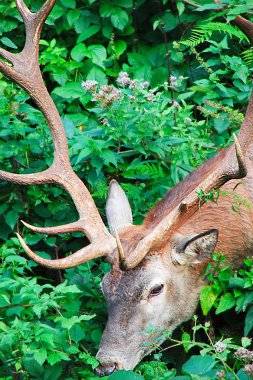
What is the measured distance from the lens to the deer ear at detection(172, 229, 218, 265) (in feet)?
19.9

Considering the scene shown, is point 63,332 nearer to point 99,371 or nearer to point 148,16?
point 99,371

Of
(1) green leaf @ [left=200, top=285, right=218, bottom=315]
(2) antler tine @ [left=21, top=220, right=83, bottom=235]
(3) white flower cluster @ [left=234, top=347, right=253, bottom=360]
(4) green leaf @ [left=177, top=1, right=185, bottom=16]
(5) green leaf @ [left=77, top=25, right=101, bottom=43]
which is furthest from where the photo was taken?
(5) green leaf @ [left=77, top=25, right=101, bottom=43]

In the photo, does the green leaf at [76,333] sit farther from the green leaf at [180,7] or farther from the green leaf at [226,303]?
the green leaf at [180,7]

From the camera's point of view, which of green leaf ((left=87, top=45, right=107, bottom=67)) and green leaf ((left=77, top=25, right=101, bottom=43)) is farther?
green leaf ((left=77, top=25, right=101, bottom=43))

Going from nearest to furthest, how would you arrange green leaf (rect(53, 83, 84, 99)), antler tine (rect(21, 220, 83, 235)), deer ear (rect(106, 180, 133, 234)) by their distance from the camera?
1. antler tine (rect(21, 220, 83, 235))
2. deer ear (rect(106, 180, 133, 234))
3. green leaf (rect(53, 83, 84, 99))

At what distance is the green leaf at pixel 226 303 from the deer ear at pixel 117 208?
2.89 ft

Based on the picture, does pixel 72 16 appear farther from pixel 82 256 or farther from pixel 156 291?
pixel 156 291

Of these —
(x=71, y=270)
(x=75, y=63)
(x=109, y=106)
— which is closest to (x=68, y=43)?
(x=75, y=63)

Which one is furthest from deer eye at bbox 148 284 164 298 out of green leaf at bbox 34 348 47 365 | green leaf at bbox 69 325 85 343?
green leaf at bbox 34 348 47 365

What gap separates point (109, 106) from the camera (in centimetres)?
699

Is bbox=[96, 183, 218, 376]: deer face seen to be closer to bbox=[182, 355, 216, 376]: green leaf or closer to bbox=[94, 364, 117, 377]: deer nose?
bbox=[94, 364, 117, 377]: deer nose

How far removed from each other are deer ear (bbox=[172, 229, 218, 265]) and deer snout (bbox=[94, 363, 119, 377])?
2.59ft

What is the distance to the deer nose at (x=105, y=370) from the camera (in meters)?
5.72

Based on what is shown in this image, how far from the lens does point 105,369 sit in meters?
5.74
